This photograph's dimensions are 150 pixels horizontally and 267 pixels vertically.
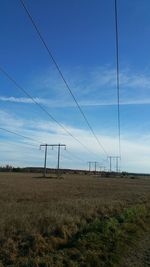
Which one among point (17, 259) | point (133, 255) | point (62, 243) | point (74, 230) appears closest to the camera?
point (17, 259)

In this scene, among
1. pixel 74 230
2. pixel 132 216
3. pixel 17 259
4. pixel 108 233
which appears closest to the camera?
pixel 17 259

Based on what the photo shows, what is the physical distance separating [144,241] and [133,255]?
2638 mm

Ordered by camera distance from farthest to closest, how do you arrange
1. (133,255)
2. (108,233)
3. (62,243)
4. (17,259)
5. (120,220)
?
(120,220) < (108,233) < (62,243) < (133,255) < (17,259)

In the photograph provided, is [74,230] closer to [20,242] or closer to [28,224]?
[28,224]

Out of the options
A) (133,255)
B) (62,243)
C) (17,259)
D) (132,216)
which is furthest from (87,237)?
(132,216)

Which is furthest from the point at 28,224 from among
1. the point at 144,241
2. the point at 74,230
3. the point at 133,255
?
the point at 133,255

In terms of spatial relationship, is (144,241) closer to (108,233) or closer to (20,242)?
(108,233)

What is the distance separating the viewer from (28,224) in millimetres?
15086

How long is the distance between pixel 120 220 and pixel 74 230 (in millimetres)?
3638

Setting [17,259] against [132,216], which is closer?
[17,259]

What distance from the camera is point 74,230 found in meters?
14.4

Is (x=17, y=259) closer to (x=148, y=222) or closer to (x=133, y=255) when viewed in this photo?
(x=133, y=255)

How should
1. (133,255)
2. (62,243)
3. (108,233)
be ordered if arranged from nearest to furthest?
(133,255)
(62,243)
(108,233)

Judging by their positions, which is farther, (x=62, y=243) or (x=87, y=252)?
(x=62, y=243)
